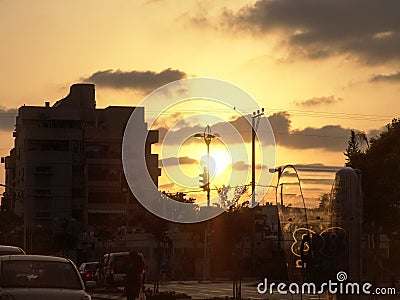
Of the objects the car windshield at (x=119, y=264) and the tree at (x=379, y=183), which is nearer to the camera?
the tree at (x=379, y=183)

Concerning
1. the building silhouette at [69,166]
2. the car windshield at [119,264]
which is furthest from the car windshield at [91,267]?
the building silhouette at [69,166]

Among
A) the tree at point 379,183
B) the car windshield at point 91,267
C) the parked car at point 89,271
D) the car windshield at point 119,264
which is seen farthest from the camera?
the car windshield at point 91,267

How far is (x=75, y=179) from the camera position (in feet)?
381

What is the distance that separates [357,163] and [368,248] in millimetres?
17194

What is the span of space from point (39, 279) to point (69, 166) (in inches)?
3869

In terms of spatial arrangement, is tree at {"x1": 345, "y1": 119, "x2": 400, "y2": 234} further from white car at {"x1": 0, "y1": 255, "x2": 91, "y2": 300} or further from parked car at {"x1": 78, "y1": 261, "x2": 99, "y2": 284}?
white car at {"x1": 0, "y1": 255, "x2": 91, "y2": 300}

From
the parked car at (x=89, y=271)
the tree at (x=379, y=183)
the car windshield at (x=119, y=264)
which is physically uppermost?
the tree at (x=379, y=183)

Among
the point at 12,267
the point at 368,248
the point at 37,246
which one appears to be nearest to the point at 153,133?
the point at 37,246

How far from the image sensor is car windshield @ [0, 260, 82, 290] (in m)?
17.9

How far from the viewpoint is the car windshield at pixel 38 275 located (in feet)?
58.6

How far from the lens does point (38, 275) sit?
18.2m

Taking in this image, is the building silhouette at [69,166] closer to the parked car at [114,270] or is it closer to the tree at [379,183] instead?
the parked car at [114,270]

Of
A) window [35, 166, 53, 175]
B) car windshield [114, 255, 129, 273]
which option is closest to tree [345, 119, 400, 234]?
car windshield [114, 255, 129, 273]

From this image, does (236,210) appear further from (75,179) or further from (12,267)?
(75,179)
